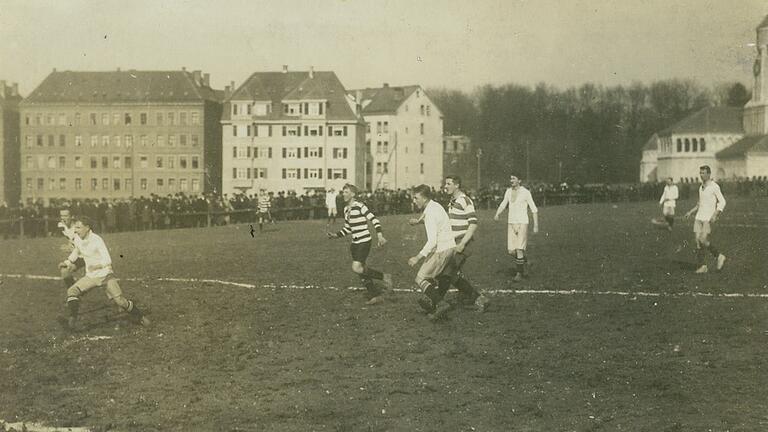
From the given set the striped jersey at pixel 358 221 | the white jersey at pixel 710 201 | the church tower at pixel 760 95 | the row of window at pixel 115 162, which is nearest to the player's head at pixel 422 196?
the striped jersey at pixel 358 221

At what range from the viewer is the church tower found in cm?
7074

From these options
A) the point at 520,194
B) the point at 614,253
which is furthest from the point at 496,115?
the point at 520,194

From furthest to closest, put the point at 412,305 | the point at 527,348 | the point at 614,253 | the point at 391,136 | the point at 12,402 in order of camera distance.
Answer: the point at 391,136
the point at 614,253
the point at 412,305
the point at 527,348
the point at 12,402

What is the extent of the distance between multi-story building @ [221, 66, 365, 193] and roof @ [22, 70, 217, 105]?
461cm

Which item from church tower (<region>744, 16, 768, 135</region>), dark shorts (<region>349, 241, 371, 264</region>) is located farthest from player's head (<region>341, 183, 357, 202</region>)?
church tower (<region>744, 16, 768, 135</region>)

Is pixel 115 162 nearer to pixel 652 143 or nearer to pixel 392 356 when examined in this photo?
pixel 652 143

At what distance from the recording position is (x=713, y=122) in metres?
96.6

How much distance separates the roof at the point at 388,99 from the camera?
93.8 meters

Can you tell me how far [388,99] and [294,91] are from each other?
41.6ft

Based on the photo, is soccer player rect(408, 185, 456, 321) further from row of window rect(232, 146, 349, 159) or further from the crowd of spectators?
row of window rect(232, 146, 349, 159)

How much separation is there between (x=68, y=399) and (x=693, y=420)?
520 centimetres

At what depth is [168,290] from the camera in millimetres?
14516

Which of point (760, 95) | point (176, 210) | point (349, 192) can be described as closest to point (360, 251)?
point (349, 192)

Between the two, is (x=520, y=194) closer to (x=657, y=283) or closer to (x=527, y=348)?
(x=657, y=283)
